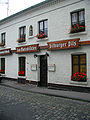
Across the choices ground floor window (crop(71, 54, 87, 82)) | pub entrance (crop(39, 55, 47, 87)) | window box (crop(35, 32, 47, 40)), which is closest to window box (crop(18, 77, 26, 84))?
pub entrance (crop(39, 55, 47, 87))

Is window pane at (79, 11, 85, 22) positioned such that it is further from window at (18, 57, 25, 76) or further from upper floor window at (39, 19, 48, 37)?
window at (18, 57, 25, 76)

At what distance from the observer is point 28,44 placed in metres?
14.7

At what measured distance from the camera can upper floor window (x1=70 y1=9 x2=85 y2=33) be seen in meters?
10.6

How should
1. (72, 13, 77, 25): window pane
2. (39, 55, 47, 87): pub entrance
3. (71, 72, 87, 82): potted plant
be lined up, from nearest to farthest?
(71, 72, 87, 82): potted plant → (72, 13, 77, 25): window pane → (39, 55, 47, 87): pub entrance

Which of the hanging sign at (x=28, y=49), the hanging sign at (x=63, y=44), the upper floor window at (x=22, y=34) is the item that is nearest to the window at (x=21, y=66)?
the hanging sign at (x=28, y=49)

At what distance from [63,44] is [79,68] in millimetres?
2190

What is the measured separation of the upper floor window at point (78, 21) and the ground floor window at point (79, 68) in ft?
Answer: 6.37

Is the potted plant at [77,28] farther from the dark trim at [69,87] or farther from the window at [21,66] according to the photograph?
the window at [21,66]

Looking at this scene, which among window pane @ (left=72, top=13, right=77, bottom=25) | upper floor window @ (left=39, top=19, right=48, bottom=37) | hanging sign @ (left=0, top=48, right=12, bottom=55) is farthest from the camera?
hanging sign @ (left=0, top=48, right=12, bottom=55)

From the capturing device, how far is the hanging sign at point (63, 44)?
10.6 metres

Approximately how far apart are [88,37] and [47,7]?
16.1 ft

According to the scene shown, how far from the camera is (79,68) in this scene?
1085 centimetres

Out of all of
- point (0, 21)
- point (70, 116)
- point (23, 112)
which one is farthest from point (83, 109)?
point (0, 21)

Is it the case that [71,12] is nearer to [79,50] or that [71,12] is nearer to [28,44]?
[79,50]
